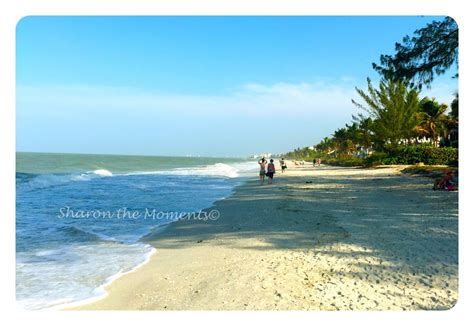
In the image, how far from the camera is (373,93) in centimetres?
3719

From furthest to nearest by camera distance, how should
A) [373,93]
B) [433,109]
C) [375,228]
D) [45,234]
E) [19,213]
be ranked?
[433,109]
[373,93]
[19,213]
[45,234]
[375,228]

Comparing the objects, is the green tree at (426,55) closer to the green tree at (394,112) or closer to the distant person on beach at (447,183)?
the distant person on beach at (447,183)

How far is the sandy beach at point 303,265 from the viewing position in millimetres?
4438

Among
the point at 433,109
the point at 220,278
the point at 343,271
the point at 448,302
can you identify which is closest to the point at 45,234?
the point at 220,278

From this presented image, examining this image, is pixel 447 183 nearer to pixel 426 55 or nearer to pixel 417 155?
pixel 426 55

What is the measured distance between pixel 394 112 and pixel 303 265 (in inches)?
1339

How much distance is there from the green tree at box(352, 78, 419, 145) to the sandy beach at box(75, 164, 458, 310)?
93.0 feet

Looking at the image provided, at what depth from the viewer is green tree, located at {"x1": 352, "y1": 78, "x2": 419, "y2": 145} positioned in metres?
35.2

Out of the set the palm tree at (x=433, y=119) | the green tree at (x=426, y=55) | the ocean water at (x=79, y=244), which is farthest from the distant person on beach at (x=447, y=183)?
the palm tree at (x=433, y=119)

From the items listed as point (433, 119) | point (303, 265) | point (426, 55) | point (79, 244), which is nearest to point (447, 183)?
point (426, 55)

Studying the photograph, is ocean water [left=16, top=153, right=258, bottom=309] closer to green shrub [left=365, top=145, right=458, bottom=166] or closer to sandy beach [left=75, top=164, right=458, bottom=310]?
sandy beach [left=75, top=164, right=458, bottom=310]
